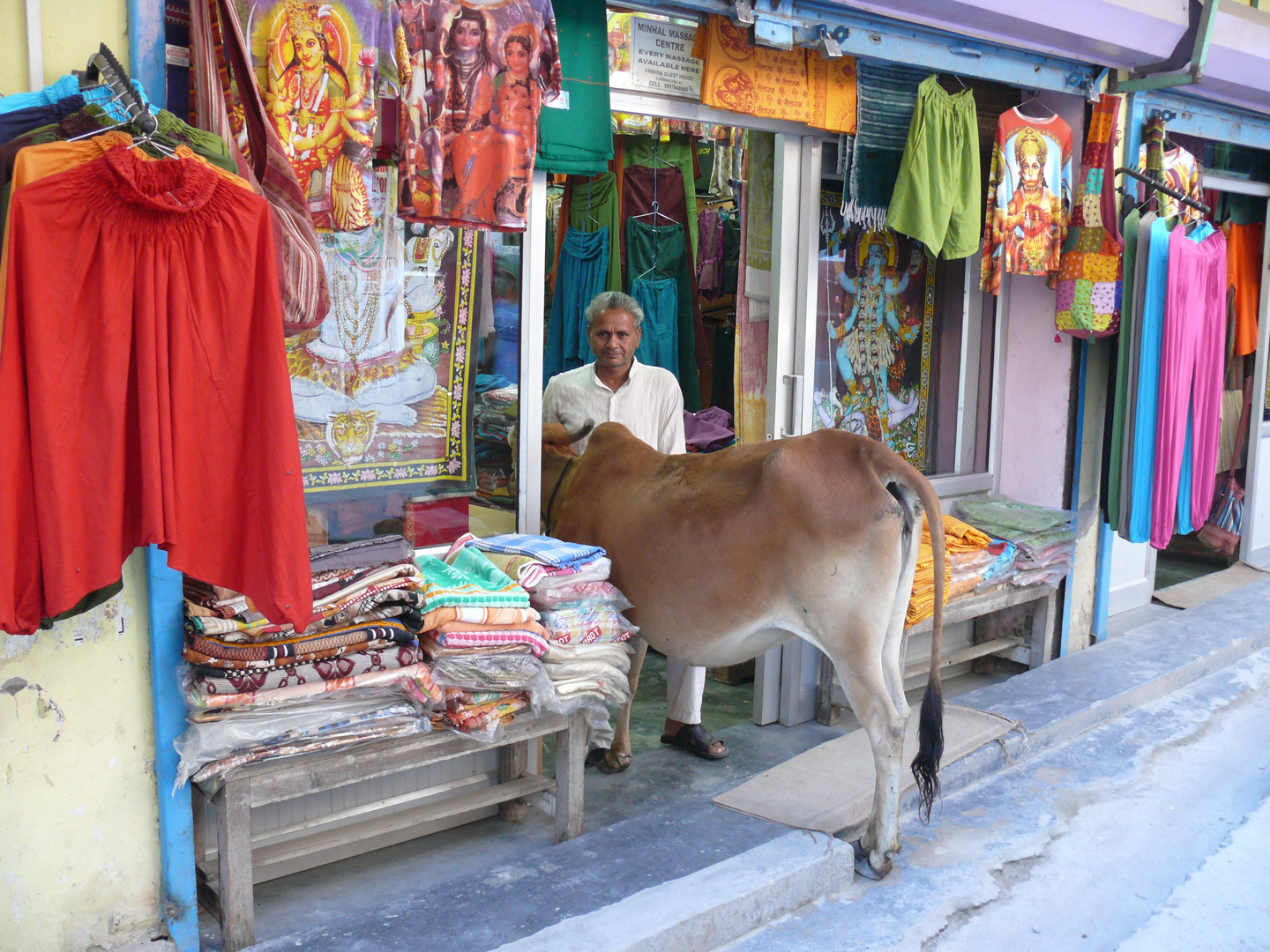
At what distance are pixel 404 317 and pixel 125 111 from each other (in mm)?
1382

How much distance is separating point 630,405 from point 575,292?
2.31 metres

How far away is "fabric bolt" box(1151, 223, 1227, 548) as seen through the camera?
5.59 m

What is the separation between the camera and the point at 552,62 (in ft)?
11.5

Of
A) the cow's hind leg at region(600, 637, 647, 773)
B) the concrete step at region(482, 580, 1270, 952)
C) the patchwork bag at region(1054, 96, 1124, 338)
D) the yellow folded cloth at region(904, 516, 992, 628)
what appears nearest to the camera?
the concrete step at region(482, 580, 1270, 952)

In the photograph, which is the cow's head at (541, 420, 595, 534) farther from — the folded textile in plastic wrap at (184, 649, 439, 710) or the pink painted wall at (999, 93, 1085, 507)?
the pink painted wall at (999, 93, 1085, 507)

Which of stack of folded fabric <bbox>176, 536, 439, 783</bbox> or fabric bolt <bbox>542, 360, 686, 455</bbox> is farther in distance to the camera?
fabric bolt <bbox>542, 360, 686, 455</bbox>

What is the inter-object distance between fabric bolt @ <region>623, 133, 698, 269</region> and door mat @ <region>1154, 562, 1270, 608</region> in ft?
13.2

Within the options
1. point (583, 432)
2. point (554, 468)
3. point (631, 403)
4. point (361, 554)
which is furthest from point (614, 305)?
point (361, 554)

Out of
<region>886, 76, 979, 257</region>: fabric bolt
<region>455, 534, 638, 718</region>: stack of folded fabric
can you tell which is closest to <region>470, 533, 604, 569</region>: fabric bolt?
<region>455, 534, 638, 718</region>: stack of folded fabric

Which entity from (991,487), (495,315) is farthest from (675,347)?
(495,315)

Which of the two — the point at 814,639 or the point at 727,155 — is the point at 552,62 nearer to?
the point at 814,639

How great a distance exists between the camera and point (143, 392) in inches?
98.2

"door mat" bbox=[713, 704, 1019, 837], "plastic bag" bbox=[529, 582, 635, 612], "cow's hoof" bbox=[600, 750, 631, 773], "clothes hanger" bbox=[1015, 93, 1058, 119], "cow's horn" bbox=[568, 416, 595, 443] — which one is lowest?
"cow's hoof" bbox=[600, 750, 631, 773]

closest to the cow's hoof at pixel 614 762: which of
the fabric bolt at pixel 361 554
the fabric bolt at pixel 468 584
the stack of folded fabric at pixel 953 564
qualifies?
the fabric bolt at pixel 468 584
